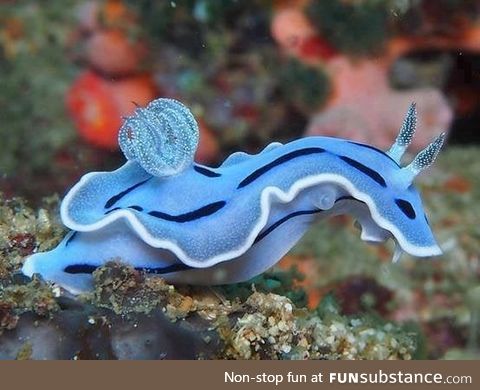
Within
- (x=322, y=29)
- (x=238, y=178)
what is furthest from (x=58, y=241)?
(x=322, y=29)

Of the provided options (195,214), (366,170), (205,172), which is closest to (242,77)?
(205,172)

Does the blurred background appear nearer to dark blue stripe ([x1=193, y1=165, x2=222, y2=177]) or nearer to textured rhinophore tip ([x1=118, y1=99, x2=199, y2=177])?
dark blue stripe ([x1=193, y1=165, x2=222, y2=177])

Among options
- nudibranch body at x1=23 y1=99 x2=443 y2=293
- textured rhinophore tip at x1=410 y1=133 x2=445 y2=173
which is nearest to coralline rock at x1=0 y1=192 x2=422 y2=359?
nudibranch body at x1=23 y1=99 x2=443 y2=293

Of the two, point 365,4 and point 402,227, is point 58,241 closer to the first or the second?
point 402,227

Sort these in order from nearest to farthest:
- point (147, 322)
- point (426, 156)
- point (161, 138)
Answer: point (147, 322) < point (161, 138) < point (426, 156)

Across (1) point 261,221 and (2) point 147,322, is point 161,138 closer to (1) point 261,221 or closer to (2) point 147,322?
(1) point 261,221

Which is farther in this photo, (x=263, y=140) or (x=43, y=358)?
(x=263, y=140)

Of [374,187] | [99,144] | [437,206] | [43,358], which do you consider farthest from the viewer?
[99,144]

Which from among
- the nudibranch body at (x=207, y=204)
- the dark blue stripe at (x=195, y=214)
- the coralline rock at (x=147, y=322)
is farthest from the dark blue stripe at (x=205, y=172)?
the coralline rock at (x=147, y=322)
